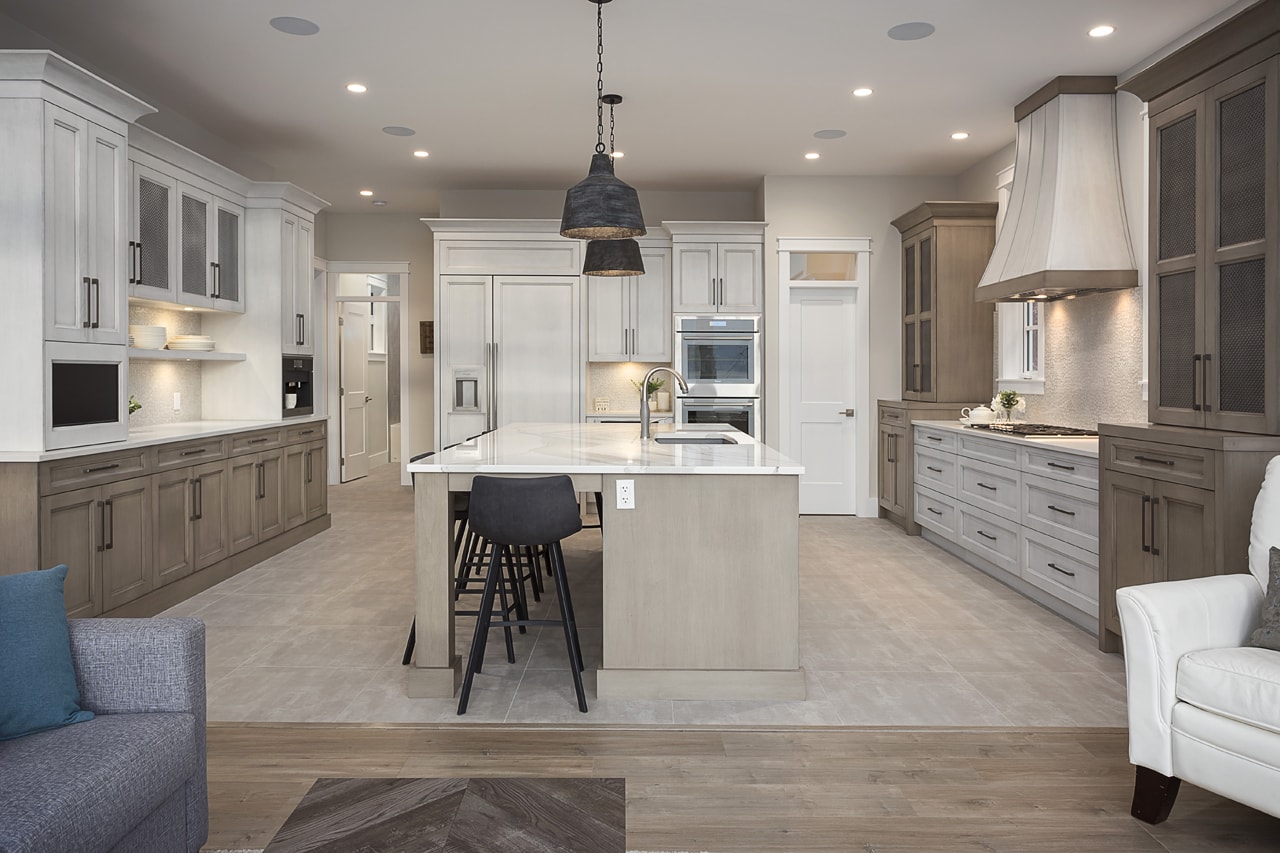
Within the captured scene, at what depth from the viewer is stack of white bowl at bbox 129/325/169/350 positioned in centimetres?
472

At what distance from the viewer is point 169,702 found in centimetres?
186

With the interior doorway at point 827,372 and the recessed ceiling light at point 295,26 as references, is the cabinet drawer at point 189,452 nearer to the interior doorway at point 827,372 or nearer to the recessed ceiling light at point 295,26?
the recessed ceiling light at point 295,26

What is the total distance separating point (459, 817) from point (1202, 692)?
187cm

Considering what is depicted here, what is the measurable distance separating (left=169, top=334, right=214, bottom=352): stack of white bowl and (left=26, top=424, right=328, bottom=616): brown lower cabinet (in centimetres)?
68

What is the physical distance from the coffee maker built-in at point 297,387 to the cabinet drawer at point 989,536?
477 cm

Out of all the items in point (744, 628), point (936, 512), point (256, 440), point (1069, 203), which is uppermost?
point (1069, 203)

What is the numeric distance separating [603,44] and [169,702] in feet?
12.2

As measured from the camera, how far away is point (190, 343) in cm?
523

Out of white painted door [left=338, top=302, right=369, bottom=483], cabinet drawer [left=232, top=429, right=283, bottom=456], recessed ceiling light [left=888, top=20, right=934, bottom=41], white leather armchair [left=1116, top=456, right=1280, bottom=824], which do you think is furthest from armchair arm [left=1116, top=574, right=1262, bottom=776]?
white painted door [left=338, top=302, right=369, bottom=483]

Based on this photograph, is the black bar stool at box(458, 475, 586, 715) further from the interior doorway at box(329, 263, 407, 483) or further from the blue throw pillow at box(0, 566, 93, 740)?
the interior doorway at box(329, 263, 407, 483)

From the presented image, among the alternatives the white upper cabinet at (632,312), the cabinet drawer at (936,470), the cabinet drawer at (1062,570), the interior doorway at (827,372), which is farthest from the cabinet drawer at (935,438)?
the white upper cabinet at (632,312)

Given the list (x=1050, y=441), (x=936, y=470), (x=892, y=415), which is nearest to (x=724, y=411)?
(x=892, y=415)

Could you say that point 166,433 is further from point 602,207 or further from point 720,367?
point 720,367

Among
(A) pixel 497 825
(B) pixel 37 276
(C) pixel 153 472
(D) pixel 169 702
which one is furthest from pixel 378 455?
(A) pixel 497 825
